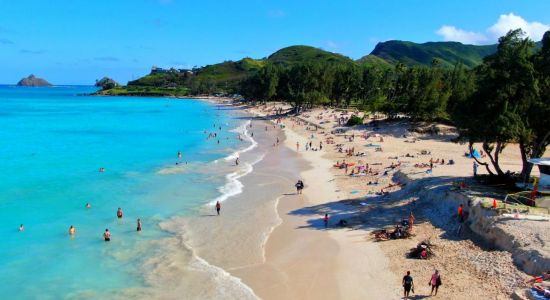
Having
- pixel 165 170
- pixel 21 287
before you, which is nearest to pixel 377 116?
pixel 165 170

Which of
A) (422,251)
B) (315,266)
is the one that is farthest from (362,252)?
(422,251)

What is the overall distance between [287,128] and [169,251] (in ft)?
214

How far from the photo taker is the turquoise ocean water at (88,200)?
22.4 m

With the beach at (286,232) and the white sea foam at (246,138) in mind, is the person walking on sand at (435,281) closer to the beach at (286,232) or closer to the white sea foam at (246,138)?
the beach at (286,232)

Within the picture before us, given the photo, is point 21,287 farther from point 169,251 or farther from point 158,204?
point 158,204

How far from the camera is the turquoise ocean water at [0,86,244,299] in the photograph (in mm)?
22375

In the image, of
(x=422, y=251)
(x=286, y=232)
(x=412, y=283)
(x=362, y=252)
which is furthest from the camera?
(x=286, y=232)

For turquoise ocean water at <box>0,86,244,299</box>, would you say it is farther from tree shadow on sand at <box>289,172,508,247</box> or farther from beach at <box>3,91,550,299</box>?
tree shadow on sand at <box>289,172,508,247</box>

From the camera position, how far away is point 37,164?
2098 inches

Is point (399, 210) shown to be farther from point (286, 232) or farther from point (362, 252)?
point (286, 232)

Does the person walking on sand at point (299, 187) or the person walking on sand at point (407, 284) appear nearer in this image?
the person walking on sand at point (407, 284)

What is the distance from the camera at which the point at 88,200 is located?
3647cm

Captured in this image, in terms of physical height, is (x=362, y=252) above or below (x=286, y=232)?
→ above

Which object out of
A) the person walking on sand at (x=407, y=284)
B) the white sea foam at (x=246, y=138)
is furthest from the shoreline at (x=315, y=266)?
the white sea foam at (x=246, y=138)
